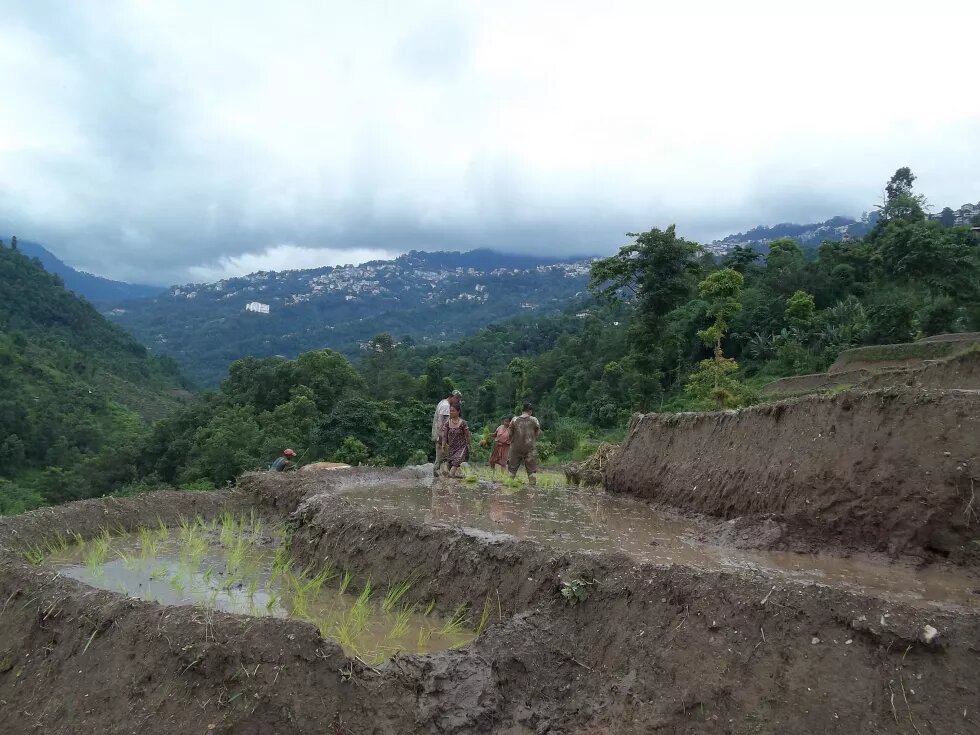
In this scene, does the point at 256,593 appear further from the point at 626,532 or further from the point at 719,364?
the point at 719,364

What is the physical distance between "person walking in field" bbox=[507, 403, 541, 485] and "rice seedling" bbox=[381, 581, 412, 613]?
5.47 meters

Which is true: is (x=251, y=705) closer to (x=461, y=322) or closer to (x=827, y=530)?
(x=827, y=530)

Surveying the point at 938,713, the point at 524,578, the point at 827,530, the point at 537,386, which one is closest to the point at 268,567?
the point at 524,578

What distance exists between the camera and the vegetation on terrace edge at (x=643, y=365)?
1230 inches

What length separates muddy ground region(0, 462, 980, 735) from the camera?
4309 mm

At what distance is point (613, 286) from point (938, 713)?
35525 mm

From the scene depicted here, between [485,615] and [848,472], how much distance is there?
385cm

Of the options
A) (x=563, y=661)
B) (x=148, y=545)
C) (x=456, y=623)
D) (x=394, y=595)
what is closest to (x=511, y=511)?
(x=394, y=595)

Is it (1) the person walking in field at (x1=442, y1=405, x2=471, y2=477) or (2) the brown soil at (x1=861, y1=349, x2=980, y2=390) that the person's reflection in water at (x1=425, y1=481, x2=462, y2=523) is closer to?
(1) the person walking in field at (x1=442, y1=405, x2=471, y2=477)

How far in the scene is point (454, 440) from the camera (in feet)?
42.4

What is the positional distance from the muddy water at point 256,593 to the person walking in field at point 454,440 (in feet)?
15.2

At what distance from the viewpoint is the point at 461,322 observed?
173 meters

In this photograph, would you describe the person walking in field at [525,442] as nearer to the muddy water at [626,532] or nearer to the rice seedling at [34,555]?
the muddy water at [626,532]

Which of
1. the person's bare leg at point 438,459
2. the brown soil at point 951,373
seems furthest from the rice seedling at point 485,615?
the brown soil at point 951,373
